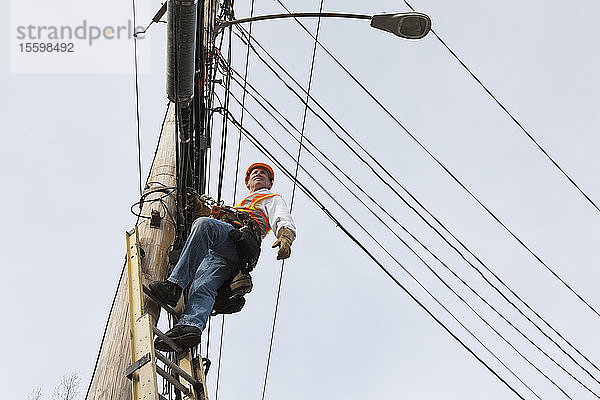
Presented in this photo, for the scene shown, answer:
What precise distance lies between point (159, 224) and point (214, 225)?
289 millimetres

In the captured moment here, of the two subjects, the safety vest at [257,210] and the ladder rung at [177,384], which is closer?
the ladder rung at [177,384]

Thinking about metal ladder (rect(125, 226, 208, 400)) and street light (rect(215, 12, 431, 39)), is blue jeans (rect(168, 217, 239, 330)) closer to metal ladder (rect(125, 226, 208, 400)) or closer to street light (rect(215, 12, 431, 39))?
metal ladder (rect(125, 226, 208, 400))

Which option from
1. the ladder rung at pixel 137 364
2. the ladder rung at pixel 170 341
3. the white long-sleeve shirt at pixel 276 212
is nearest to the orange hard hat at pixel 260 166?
the white long-sleeve shirt at pixel 276 212

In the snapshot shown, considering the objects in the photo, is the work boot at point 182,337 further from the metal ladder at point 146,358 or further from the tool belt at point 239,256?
the tool belt at point 239,256

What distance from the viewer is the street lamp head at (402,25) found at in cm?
406

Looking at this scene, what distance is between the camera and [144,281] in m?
3.40

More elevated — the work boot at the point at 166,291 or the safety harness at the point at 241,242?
the safety harness at the point at 241,242

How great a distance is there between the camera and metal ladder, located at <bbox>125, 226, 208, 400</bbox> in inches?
104

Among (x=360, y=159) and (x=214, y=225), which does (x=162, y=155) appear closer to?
(x=214, y=225)

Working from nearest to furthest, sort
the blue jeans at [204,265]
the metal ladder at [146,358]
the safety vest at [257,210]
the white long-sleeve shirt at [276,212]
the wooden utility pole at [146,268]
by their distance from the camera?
the metal ladder at [146,358] < the wooden utility pole at [146,268] < the blue jeans at [204,265] < the white long-sleeve shirt at [276,212] < the safety vest at [257,210]

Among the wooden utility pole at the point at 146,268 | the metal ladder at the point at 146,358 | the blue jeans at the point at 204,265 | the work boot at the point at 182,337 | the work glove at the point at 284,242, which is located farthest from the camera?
the work glove at the point at 284,242

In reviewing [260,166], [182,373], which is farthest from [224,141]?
[182,373]

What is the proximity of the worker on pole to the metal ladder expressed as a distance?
0.09m

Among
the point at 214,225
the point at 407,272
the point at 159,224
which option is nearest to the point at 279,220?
the point at 214,225
